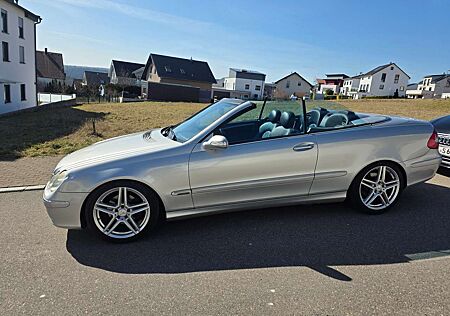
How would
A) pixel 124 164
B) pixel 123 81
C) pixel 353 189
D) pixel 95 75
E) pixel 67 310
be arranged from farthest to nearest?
1. pixel 95 75
2. pixel 123 81
3. pixel 353 189
4. pixel 124 164
5. pixel 67 310

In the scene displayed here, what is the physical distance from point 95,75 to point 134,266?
72.5 meters

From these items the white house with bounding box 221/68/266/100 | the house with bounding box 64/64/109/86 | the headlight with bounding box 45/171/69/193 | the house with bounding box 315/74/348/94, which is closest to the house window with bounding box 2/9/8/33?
the headlight with bounding box 45/171/69/193

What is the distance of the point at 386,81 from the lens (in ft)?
229

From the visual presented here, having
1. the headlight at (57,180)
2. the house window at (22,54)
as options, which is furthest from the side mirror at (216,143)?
the house window at (22,54)

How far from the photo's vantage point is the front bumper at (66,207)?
3.06m

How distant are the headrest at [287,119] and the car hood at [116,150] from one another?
1400 millimetres

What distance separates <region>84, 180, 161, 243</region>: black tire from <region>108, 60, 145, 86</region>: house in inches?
2350

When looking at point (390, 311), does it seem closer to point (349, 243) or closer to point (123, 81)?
point (349, 243)

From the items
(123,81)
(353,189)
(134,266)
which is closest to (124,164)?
(134,266)

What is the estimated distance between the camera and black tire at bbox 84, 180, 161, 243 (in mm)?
3125

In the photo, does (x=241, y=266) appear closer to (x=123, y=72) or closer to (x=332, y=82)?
(x=123, y=72)

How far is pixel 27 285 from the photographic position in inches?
100

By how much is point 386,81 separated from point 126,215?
78296 millimetres

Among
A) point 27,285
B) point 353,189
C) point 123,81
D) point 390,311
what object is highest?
point 123,81
